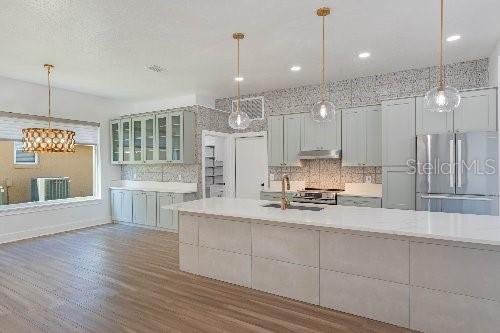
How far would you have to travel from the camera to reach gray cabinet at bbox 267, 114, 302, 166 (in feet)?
19.4

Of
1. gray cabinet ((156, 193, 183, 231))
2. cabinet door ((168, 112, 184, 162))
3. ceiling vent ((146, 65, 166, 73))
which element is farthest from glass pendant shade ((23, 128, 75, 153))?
gray cabinet ((156, 193, 183, 231))

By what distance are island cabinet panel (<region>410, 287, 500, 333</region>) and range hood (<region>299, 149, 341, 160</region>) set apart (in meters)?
3.13

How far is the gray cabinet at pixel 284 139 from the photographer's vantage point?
5.91 m

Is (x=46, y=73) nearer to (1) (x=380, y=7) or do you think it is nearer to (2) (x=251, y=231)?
(2) (x=251, y=231)

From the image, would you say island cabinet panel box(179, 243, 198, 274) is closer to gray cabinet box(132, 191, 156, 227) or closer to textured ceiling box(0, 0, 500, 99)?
textured ceiling box(0, 0, 500, 99)

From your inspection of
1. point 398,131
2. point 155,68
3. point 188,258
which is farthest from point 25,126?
point 398,131

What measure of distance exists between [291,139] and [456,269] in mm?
3892

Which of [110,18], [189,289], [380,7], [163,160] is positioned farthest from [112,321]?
[163,160]

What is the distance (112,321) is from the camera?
270 cm

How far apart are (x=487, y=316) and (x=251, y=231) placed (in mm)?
2053

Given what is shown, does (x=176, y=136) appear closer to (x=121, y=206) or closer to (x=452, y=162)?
(x=121, y=206)

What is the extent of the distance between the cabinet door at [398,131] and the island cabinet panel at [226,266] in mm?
2749

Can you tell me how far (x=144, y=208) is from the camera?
22.0 ft

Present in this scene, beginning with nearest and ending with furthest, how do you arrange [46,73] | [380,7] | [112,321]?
1. [112,321]
2. [380,7]
3. [46,73]
